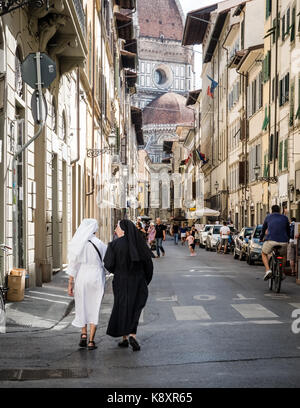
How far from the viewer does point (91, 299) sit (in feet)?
30.9

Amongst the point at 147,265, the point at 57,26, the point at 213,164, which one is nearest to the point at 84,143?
the point at 57,26

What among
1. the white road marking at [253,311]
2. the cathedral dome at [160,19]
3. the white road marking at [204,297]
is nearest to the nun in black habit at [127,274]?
the white road marking at [253,311]

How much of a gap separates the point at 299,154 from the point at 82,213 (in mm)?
8958

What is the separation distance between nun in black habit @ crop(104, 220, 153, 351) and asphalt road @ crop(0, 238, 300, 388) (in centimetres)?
35

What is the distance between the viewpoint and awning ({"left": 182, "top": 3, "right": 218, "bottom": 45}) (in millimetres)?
72875

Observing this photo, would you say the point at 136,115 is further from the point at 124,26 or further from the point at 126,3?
the point at 126,3

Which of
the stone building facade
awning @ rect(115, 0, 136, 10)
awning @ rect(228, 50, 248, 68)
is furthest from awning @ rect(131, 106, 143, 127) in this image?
the stone building facade

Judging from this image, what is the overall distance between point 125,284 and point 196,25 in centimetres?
6987

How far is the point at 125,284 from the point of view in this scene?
30.8ft

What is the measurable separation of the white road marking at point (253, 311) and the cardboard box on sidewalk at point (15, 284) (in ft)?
11.9

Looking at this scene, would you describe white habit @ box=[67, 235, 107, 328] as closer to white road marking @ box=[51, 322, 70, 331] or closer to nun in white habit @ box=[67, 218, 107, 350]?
nun in white habit @ box=[67, 218, 107, 350]

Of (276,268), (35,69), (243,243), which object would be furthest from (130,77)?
(35,69)

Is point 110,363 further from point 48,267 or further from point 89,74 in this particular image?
point 89,74

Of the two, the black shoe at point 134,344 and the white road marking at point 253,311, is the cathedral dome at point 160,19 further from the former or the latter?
the black shoe at point 134,344
